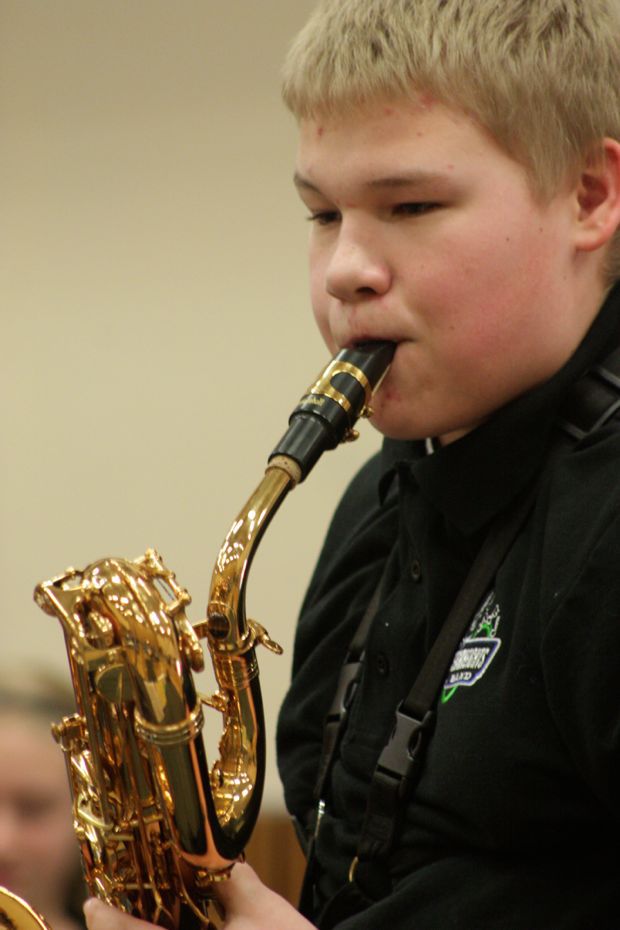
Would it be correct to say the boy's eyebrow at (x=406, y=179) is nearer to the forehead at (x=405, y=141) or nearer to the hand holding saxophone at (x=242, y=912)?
the forehead at (x=405, y=141)

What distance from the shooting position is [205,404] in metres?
3.03

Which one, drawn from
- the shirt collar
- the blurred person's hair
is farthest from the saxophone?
the blurred person's hair

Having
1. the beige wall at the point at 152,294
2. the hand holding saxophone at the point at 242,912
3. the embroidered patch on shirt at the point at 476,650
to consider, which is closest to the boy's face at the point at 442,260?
the embroidered patch on shirt at the point at 476,650

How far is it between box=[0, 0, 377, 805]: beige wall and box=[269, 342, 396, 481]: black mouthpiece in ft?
5.33

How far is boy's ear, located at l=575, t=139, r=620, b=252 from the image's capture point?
1.26 metres

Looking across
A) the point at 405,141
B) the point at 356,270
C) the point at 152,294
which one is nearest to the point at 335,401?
the point at 356,270

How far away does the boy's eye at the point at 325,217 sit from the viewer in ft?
4.38

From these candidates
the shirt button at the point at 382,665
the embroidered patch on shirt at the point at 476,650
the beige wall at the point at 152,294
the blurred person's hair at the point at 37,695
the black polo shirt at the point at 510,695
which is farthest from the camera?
the beige wall at the point at 152,294

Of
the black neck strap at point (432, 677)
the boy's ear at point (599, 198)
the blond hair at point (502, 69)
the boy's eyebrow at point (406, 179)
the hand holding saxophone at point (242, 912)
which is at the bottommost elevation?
the hand holding saxophone at point (242, 912)

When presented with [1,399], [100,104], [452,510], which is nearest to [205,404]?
[1,399]

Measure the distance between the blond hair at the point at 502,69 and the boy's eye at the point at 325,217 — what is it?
0.10 metres

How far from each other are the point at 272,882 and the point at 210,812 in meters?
1.72

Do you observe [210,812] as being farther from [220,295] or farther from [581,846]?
[220,295]

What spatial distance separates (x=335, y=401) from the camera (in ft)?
4.25
